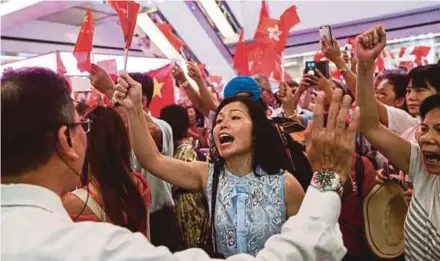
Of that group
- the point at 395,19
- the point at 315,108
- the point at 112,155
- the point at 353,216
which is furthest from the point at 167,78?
the point at 395,19

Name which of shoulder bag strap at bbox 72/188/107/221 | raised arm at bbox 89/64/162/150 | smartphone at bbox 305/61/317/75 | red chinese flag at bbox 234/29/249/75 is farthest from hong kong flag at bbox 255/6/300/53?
shoulder bag strap at bbox 72/188/107/221

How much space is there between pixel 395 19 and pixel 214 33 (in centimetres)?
348

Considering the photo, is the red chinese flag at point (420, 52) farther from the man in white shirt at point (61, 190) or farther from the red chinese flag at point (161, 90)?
the man in white shirt at point (61, 190)

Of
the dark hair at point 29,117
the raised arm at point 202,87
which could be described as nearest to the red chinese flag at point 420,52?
the raised arm at point 202,87

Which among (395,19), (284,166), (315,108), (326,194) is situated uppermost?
(395,19)

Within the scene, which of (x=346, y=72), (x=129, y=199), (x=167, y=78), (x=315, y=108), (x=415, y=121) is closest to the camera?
(x=315, y=108)

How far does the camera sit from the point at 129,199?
155cm

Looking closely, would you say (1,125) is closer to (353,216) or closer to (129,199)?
(129,199)

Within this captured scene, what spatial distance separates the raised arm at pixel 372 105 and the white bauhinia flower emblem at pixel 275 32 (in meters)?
2.77

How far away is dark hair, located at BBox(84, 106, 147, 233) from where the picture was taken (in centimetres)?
152

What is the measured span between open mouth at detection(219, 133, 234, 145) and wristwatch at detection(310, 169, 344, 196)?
87cm

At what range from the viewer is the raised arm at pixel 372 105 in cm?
164

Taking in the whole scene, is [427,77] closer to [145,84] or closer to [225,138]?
[225,138]

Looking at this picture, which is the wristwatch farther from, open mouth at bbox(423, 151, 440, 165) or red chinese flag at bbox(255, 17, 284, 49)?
red chinese flag at bbox(255, 17, 284, 49)
